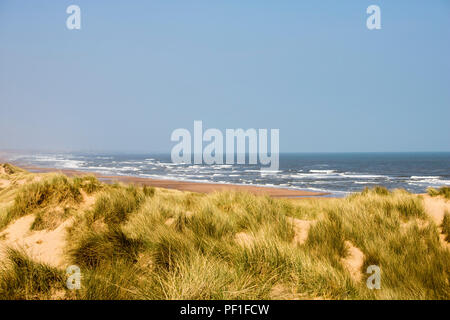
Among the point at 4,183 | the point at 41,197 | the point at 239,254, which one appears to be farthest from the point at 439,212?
the point at 4,183

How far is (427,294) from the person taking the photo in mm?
3316

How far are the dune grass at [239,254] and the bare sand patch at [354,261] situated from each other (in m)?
0.07

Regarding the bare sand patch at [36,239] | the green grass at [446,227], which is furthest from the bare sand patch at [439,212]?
the bare sand patch at [36,239]

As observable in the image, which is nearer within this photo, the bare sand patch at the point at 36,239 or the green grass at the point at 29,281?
the green grass at the point at 29,281

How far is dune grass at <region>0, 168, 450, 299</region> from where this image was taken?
123 inches

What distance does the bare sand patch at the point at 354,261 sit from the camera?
422 cm

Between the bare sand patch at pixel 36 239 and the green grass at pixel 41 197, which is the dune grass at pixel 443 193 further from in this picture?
the green grass at pixel 41 197

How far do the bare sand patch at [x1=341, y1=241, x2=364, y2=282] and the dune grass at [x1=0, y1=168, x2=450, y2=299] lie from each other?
7 cm

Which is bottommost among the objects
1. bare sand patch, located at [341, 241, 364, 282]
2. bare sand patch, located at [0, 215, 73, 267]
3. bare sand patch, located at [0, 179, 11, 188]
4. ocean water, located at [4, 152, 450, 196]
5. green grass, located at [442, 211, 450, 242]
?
ocean water, located at [4, 152, 450, 196]

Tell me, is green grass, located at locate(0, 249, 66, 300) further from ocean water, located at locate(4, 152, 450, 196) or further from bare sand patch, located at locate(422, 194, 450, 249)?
ocean water, located at locate(4, 152, 450, 196)

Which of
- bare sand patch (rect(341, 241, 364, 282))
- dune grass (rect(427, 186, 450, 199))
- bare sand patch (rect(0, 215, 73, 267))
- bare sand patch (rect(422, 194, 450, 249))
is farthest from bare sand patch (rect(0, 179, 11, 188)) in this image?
dune grass (rect(427, 186, 450, 199))

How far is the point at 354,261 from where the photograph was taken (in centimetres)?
459

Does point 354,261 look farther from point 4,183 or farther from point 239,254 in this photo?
point 4,183
